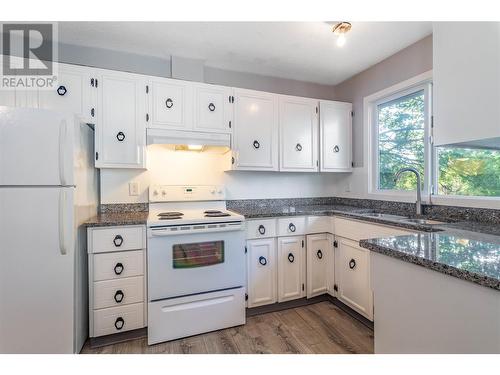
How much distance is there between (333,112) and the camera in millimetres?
2781

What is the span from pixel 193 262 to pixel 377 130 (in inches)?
89.3

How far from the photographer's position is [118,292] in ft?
5.86

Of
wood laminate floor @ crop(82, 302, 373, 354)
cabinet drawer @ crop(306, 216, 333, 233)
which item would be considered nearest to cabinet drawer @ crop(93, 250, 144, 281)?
wood laminate floor @ crop(82, 302, 373, 354)

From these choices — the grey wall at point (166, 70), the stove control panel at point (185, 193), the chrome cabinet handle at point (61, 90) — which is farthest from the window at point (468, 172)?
the chrome cabinet handle at point (61, 90)

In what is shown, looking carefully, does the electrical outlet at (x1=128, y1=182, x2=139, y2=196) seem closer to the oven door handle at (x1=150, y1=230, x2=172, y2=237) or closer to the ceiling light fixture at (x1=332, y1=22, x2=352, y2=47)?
the oven door handle at (x1=150, y1=230, x2=172, y2=237)

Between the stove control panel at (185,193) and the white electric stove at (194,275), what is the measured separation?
→ 48 centimetres

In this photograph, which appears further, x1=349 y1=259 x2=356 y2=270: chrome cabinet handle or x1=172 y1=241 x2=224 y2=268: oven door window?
x1=349 y1=259 x2=356 y2=270: chrome cabinet handle

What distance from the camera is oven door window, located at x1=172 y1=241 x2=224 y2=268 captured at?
1.88 m

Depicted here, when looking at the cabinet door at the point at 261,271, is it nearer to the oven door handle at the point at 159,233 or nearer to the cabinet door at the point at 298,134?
the oven door handle at the point at 159,233

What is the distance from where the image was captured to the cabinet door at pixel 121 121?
202cm

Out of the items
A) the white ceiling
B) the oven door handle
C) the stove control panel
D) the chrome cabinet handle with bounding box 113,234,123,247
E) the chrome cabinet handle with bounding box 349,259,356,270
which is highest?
the white ceiling

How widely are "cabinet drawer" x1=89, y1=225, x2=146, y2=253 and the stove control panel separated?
1.91ft
